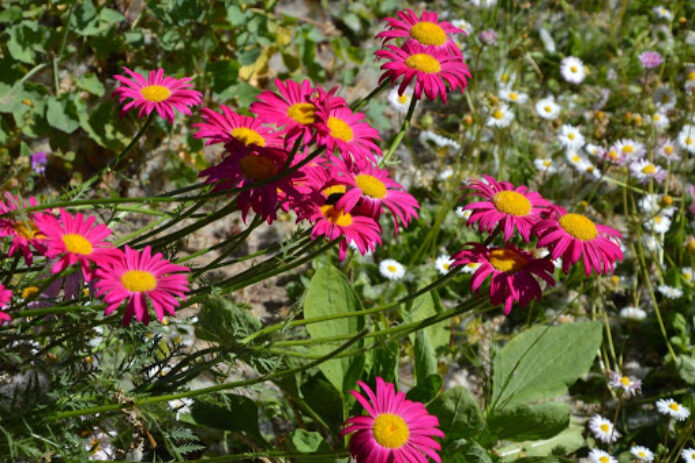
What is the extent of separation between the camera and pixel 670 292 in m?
2.88

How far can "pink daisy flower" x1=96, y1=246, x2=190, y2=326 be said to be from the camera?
1320 millimetres

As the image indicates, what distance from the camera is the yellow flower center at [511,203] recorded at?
5.50 ft

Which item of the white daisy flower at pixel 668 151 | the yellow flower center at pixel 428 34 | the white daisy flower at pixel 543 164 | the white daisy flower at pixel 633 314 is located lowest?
the white daisy flower at pixel 633 314

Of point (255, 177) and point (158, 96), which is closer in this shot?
point (255, 177)

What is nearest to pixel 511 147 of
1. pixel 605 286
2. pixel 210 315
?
pixel 605 286

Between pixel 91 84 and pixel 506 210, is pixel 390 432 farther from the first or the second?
pixel 91 84

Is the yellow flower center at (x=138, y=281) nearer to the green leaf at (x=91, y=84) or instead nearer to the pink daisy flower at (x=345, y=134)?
the pink daisy flower at (x=345, y=134)

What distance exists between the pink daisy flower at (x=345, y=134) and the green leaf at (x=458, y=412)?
82 cm

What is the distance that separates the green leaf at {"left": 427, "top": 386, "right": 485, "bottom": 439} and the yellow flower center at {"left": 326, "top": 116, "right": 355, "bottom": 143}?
87 centimetres

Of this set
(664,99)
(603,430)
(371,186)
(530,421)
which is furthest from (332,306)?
(664,99)

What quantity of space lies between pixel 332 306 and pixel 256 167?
945 mm

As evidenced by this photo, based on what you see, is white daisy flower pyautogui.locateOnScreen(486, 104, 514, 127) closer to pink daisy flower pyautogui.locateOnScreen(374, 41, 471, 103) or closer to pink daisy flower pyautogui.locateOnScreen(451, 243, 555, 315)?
pink daisy flower pyautogui.locateOnScreen(374, 41, 471, 103)

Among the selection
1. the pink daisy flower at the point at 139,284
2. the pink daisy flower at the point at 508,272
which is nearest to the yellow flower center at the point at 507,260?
the pink daisy flower at the point at 508,272

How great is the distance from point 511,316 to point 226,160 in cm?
176
